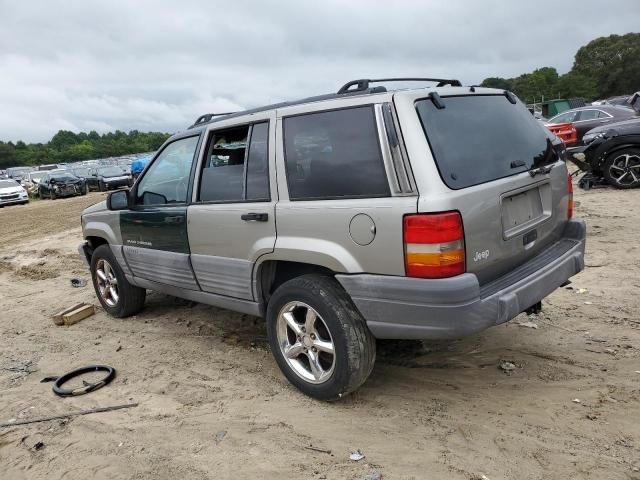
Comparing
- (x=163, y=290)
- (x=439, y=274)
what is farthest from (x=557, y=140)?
(x=163, y=290)

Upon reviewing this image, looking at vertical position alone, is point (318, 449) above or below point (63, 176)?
below

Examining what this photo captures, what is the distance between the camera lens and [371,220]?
280cm

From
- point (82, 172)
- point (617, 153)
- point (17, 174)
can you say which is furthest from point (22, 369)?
point (17, 174)

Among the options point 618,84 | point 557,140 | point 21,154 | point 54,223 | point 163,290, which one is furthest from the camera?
point 21,154

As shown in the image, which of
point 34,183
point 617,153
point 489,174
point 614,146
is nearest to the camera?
point 489,174

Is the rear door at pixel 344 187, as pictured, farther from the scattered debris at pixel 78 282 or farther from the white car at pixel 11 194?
the white car at pixel 11 194

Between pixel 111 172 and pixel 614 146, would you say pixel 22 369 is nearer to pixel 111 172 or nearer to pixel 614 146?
pixel 614 146

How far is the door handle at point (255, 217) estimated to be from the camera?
133 inches

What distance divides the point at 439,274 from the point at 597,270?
3662 millimetres

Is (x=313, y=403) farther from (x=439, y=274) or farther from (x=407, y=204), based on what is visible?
(x=407, y=204)

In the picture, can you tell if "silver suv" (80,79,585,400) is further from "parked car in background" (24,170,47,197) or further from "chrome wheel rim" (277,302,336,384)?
"parked car in background" (24,170,47,197)

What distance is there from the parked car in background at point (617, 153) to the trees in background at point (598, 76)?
242 feet

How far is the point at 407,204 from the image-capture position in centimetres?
267

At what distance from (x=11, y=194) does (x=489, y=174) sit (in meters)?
27.3
